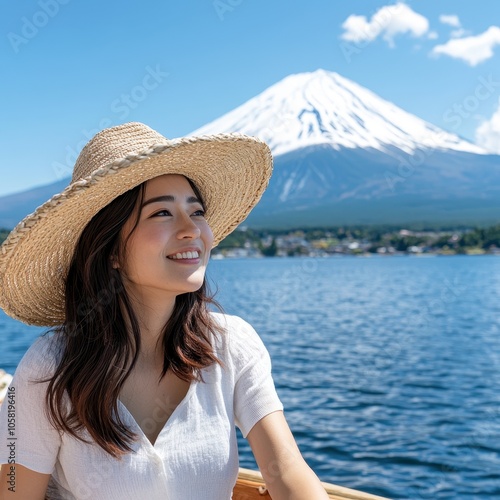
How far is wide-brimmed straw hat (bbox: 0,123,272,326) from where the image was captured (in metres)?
1.37

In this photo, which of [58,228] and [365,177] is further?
[365,177]

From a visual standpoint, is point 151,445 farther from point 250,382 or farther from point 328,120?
point 328,120

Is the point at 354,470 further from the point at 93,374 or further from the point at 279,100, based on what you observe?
the point at 279,100

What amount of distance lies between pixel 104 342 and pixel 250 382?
1.00 ft

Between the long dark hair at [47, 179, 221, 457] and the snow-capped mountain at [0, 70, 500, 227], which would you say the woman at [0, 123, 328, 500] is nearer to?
the long dark hair at [47, 179, 221, 457]

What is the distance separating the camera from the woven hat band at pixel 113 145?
1.45m

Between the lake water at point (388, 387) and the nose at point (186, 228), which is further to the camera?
the lake water at point (388, 387)

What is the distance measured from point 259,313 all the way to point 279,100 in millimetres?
81144

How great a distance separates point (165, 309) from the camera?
61.4 inches

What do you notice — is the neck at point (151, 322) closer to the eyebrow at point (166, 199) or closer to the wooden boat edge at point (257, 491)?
the eyebrow at point (166, 199)

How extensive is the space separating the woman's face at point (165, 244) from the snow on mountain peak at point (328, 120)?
3182 inches

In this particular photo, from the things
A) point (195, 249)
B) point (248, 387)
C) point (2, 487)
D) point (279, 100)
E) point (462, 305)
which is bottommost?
point (462, 305)

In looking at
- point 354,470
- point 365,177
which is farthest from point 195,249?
point 365,177

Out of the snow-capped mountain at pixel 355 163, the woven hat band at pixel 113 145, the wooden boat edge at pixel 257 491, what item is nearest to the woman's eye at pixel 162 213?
the woven hat band at pixel 113 145
